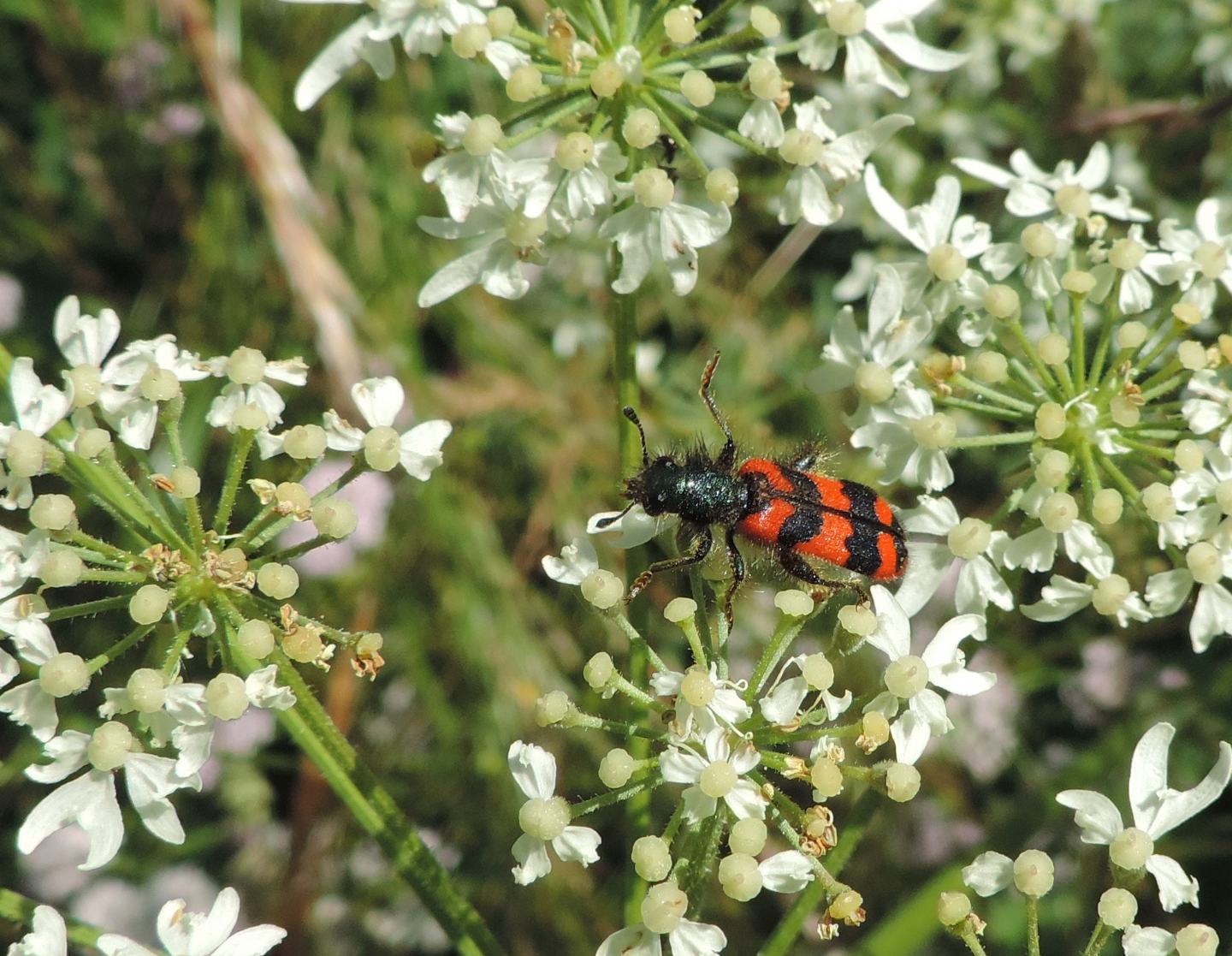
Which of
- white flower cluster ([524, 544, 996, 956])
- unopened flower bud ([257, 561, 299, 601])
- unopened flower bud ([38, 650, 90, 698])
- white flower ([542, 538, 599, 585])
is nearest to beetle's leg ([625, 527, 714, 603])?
white flower ([542, 538, 599, 585])

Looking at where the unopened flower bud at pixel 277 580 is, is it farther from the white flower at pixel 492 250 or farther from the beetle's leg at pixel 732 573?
the beetle's leg at pixel 732 573

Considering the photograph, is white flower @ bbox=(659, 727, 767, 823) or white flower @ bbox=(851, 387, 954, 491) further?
white flower @ bbox=(851, 387, 954, 491)

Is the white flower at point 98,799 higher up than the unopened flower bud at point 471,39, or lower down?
lower down

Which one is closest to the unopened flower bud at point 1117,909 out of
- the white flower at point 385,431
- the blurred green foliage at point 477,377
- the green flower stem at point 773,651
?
the green flower stem at point 773,651

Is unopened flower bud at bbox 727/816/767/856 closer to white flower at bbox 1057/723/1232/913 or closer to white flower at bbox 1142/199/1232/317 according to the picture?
white flower at bbox 1057/723/1232/913

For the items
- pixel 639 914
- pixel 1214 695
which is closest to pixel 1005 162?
pixel 1214 695

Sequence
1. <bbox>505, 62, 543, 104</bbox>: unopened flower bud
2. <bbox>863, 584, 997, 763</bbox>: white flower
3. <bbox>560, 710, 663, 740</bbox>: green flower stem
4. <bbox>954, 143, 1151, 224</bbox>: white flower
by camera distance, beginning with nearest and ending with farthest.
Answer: <bbox>560, 710, 663, 740</bbox>: green flower stem → <bbox>863, 584, 997, 763</bbox>: white flower → <bbox>505, 62, 543, 104</bbox>: unopened flower bud → <bbox>954, 143, 1151, 224</bbox>: white flower
